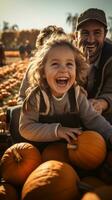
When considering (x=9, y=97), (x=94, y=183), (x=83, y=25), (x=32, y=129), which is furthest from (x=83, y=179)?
(x=9, y=97)

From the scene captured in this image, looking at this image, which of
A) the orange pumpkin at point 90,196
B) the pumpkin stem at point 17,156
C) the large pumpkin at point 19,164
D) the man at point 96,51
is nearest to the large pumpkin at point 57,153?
the large pumpkin at point 19,164

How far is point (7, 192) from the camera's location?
7.62 ft

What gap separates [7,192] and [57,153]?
1.59 ft

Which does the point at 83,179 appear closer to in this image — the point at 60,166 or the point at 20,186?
the point at 60,166

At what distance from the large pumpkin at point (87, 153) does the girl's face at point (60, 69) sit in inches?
17.2

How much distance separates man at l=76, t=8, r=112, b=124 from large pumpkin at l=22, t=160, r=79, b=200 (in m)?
1.68

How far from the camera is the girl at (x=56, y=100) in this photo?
2.79 metres

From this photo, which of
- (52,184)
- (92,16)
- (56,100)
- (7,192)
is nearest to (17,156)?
(7,192)

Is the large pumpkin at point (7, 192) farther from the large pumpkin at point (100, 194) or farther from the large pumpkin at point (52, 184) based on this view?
the large pumpkin at point (100, 194)

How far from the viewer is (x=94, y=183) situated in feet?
7.52

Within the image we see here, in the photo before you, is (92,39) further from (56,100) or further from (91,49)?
(56,100)

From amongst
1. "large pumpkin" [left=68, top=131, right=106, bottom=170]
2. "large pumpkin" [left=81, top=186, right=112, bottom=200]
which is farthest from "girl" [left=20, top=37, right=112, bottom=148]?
"large pumpkin" [left=81, top=186, right=112, bottom=200]

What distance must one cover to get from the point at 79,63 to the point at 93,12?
1072 mm

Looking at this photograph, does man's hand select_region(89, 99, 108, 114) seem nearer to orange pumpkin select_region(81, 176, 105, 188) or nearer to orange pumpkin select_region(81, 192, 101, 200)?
orange pumpkin select_region(81, 176, 105, 188)
